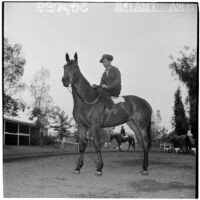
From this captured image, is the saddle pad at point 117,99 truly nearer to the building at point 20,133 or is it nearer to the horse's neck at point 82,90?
the horse's neck at point 82,90

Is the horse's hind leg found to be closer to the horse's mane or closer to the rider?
the rider

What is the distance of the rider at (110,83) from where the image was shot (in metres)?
4.41

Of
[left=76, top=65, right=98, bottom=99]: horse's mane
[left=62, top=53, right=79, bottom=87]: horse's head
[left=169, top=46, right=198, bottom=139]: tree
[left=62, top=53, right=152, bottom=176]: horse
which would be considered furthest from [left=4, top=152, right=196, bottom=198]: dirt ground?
[left=62, top=53, right=79, bottom=87]: horse's head

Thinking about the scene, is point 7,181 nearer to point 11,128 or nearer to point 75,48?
point 11,128

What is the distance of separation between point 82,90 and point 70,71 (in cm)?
35

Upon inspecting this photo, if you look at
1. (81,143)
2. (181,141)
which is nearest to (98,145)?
(81,143)

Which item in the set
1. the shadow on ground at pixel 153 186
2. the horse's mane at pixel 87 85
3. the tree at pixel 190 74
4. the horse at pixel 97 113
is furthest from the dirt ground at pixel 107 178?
the horse's mane at pixel 87 85

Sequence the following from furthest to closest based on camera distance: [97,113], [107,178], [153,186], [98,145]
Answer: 1. [97,113]
2. [98,145]
3. [107,178]
4. [153,186]

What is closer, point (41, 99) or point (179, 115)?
point (179, 115)

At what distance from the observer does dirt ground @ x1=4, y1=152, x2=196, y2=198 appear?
12.9 feet

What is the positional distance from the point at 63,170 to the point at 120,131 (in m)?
1.07

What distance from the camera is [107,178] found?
4145mm

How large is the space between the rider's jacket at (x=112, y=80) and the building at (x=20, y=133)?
1.21 meters

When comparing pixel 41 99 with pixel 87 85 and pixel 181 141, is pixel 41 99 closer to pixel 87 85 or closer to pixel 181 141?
pixel 87 85
